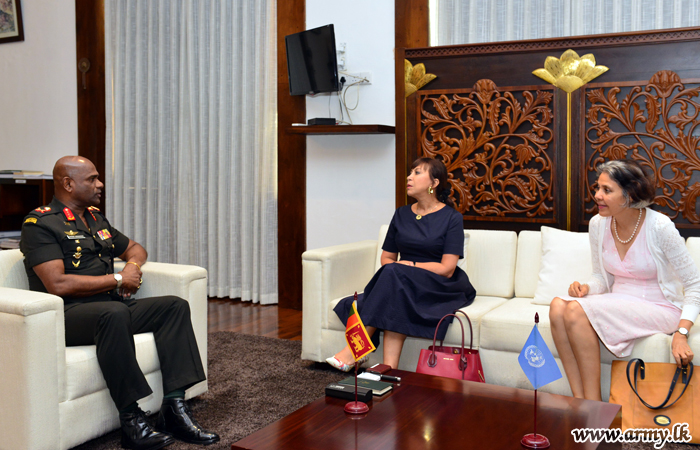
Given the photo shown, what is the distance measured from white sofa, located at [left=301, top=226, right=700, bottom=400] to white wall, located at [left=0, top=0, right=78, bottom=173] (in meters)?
3.45

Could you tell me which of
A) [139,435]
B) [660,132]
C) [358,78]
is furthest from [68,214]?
[660,132]

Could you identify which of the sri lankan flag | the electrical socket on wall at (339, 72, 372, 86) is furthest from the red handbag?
the electrical socket on wall at (339, 72, 372, 86)

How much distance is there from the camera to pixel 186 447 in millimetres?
2188

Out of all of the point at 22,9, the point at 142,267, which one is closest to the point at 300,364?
the point at 142,267

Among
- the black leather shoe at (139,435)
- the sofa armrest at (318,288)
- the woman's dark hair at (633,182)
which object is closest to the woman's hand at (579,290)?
the woman's dark hair at (633,182)

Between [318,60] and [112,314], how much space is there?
103 inches

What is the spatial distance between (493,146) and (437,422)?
7.47ft

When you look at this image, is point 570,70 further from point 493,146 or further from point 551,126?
point 493,146

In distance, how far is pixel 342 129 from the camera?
13.7 ft

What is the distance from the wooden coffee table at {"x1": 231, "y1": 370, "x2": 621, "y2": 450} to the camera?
155 centimetres

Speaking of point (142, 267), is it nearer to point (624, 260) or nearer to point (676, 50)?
point (624, 260)

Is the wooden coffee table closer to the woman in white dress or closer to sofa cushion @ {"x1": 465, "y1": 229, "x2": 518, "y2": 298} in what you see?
the woman in white dress

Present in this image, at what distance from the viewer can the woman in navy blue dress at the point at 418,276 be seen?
277 cm

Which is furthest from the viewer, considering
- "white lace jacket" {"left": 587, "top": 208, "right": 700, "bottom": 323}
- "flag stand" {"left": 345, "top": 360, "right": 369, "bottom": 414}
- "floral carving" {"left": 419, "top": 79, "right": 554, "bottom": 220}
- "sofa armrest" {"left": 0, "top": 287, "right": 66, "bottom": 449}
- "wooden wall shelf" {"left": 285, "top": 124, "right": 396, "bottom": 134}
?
"wooden wall shelf" {"left": 285, "top": 124, "right": 396, "bottom": 134}
